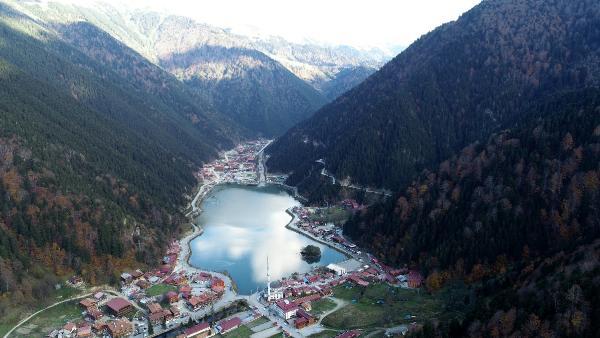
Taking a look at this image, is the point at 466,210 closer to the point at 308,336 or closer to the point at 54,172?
the point at 308,336

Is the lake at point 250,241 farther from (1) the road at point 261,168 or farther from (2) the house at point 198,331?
(1) the road at point 261,168

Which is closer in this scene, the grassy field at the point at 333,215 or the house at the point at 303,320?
the house at the point at 303,320

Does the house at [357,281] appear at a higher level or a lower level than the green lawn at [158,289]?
lower

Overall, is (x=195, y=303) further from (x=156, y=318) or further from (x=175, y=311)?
(x=156, y=318)

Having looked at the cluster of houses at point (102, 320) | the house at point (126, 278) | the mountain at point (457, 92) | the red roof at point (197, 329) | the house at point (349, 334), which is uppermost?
the mountain at point (457, 92)

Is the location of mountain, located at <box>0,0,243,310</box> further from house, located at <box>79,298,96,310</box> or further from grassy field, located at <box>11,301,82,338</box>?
house, located at <box>79,298,96,310</box>

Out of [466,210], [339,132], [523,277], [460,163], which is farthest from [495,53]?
[523,277]

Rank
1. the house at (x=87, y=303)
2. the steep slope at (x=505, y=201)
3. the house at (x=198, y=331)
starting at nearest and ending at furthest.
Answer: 1. the house at (x=198, y=331)
2. the house at (x=87, y=303)
3. the steep slope at (x=505, y=201)

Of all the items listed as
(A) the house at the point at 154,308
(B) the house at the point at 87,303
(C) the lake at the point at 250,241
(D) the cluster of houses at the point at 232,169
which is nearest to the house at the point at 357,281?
(C) the lake at the point at 250,241
